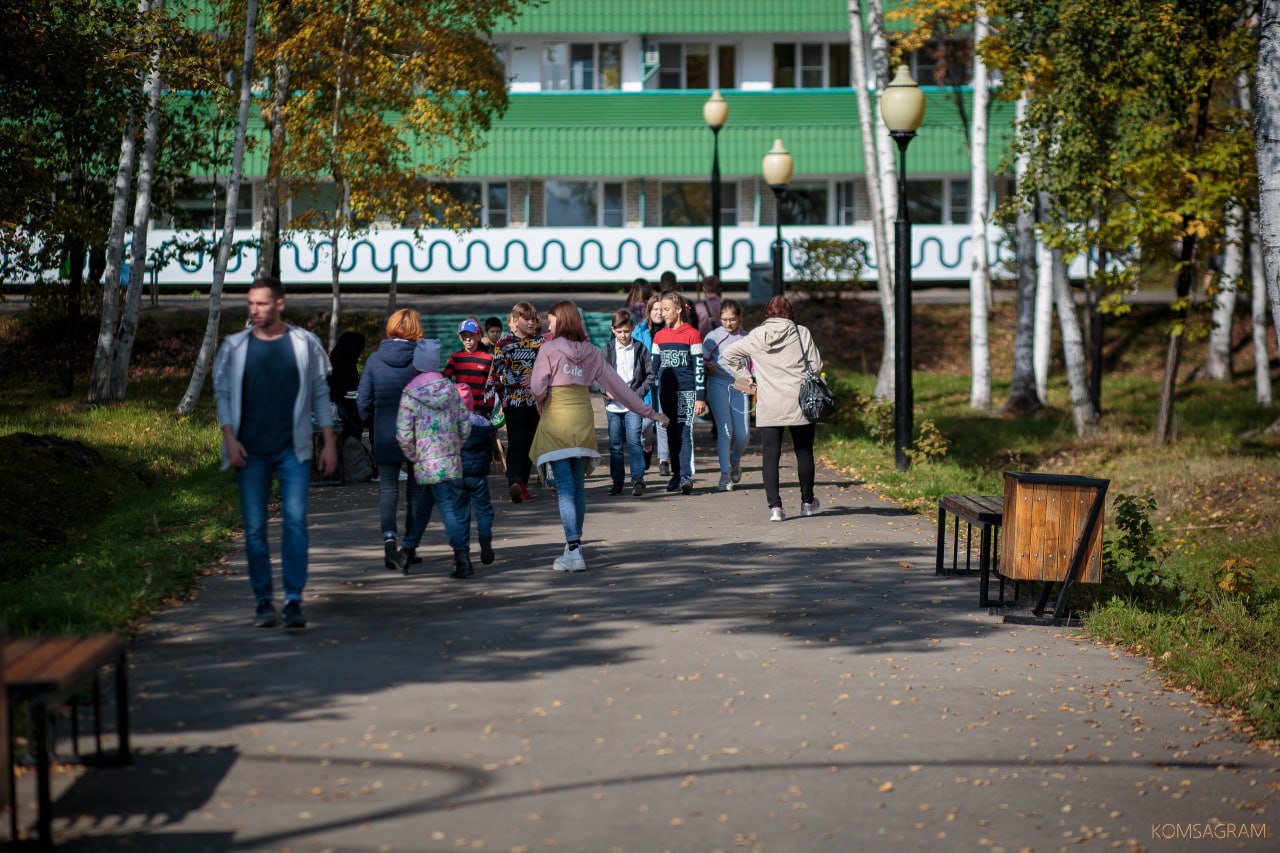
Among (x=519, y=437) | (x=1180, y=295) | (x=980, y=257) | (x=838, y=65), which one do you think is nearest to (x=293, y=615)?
(x=519, y=437)

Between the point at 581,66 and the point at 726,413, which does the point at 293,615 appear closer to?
the point at 726,413

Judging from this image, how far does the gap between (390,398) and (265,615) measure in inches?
105

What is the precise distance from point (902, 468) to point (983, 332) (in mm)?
11837

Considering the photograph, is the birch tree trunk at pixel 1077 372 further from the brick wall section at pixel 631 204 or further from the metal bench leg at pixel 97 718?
the metal bench leg at pixel 97 718

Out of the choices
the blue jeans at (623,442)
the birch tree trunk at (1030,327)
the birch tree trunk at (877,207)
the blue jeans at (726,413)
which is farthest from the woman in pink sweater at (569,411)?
the birch tree trunk at (1030,327)

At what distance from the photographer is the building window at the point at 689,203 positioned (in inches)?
1775

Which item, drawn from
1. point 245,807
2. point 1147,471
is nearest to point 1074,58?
point 1147,471

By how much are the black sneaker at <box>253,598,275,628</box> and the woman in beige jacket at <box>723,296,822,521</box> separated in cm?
533

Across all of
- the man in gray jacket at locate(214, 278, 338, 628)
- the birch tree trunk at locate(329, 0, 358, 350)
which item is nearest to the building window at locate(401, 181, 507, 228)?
the birch tree trunk at locate(329, 0, 358, 350)

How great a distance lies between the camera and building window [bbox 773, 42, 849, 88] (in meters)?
46.6

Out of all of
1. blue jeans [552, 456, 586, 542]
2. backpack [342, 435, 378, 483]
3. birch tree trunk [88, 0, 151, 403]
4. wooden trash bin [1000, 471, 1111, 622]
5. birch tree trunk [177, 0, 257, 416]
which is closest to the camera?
wooden trash bin [1000, 471, 1111, 622]

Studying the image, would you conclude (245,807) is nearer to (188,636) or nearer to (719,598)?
(188,636)

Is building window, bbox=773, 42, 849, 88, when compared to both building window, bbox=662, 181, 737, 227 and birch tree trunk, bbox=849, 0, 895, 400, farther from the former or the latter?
birch tree trunk, bbox=849, 0, 895, 400

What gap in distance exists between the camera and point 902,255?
17.4m
